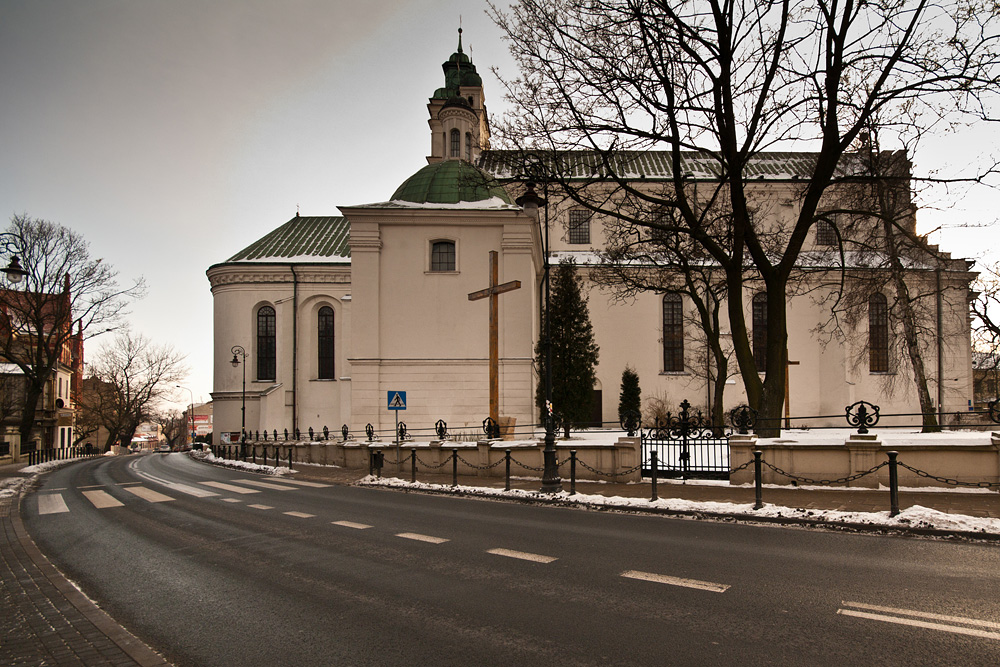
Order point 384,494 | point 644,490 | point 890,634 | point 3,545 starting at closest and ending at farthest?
point 890,634
point 3,545
point 644,490
point 384,494

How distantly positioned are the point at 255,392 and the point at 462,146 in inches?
797

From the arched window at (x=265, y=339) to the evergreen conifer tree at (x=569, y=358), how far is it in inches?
732

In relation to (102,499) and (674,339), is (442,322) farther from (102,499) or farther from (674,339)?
(102,499)

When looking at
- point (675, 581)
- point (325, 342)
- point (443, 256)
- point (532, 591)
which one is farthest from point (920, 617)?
point (325, 342)

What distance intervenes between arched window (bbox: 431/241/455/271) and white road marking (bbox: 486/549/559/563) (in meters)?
24.1

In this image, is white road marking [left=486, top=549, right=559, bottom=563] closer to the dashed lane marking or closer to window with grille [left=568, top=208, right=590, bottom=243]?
the dashed lane marking

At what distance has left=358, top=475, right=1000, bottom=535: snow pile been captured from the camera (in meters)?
8.70

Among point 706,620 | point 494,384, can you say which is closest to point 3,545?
point 706,620

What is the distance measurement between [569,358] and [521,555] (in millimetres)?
24078

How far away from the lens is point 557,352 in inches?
1243

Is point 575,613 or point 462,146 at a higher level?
point 462,146

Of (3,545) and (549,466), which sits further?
(549,466)

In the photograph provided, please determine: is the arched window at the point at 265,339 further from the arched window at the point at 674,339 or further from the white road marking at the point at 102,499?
the arched window at the point at 674,339

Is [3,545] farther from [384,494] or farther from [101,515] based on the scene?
[384,494]
